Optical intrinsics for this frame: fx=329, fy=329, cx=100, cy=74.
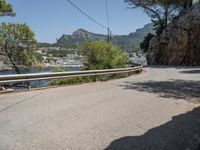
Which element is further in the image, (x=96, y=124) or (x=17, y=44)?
(x=17, y=44)

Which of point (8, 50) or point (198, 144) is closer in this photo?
point (198, 144)

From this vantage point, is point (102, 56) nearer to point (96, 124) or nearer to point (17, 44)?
point (17, 44)

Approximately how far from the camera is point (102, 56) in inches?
1287

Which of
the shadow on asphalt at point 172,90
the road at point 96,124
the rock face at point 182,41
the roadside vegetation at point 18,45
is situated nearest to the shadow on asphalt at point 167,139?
the road at point 96,124

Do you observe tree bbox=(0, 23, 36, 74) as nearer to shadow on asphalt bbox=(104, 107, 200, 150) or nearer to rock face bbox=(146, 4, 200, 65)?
rock face bbox=(146, 4, 200, 65)

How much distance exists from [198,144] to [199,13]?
48215 mm

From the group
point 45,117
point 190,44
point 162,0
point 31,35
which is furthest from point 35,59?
point 45,117

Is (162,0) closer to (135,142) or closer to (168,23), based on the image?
(168,23)

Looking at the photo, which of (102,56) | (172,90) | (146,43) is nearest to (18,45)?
(102,56)

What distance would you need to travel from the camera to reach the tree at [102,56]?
32219mm

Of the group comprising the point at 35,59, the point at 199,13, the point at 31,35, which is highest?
the point at 199,13

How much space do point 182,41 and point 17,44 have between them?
2681 centimetres

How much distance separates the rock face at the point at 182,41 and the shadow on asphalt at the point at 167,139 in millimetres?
44543

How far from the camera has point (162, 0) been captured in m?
60.2
